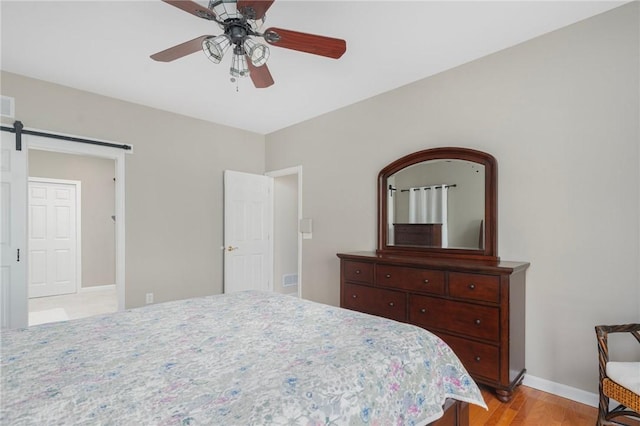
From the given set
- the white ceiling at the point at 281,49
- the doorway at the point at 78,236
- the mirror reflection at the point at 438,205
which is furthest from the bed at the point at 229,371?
the doorway at the point at 78,236

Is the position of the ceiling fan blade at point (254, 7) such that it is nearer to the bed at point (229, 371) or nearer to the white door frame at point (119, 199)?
the bed at point (229, 371)

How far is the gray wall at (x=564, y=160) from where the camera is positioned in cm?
217

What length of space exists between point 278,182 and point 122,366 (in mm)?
4276

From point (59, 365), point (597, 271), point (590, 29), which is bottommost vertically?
point (59, 365)

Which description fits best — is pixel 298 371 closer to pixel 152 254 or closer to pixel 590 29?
pixel 590 29

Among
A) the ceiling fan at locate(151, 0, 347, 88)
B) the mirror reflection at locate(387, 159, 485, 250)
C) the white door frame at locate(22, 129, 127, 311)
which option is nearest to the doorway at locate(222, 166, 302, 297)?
the white door frame at locate(22, 129, 127, 311)

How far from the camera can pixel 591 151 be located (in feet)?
7.52

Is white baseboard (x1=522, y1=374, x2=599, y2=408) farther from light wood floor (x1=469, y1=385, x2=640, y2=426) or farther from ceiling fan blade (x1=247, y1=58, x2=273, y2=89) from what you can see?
ceiling fan blade (x1=247, y1=58, x2=273, y2=89)

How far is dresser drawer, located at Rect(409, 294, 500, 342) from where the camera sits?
230 centimetres

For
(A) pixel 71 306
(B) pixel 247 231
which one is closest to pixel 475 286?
(B) pixel 247 231

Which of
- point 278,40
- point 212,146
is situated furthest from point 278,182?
point 278,40

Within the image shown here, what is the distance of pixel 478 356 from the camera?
7.75 feet

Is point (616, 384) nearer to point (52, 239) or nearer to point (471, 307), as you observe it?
point (471, 307)

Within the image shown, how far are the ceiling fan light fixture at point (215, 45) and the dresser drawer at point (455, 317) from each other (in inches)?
88.7
